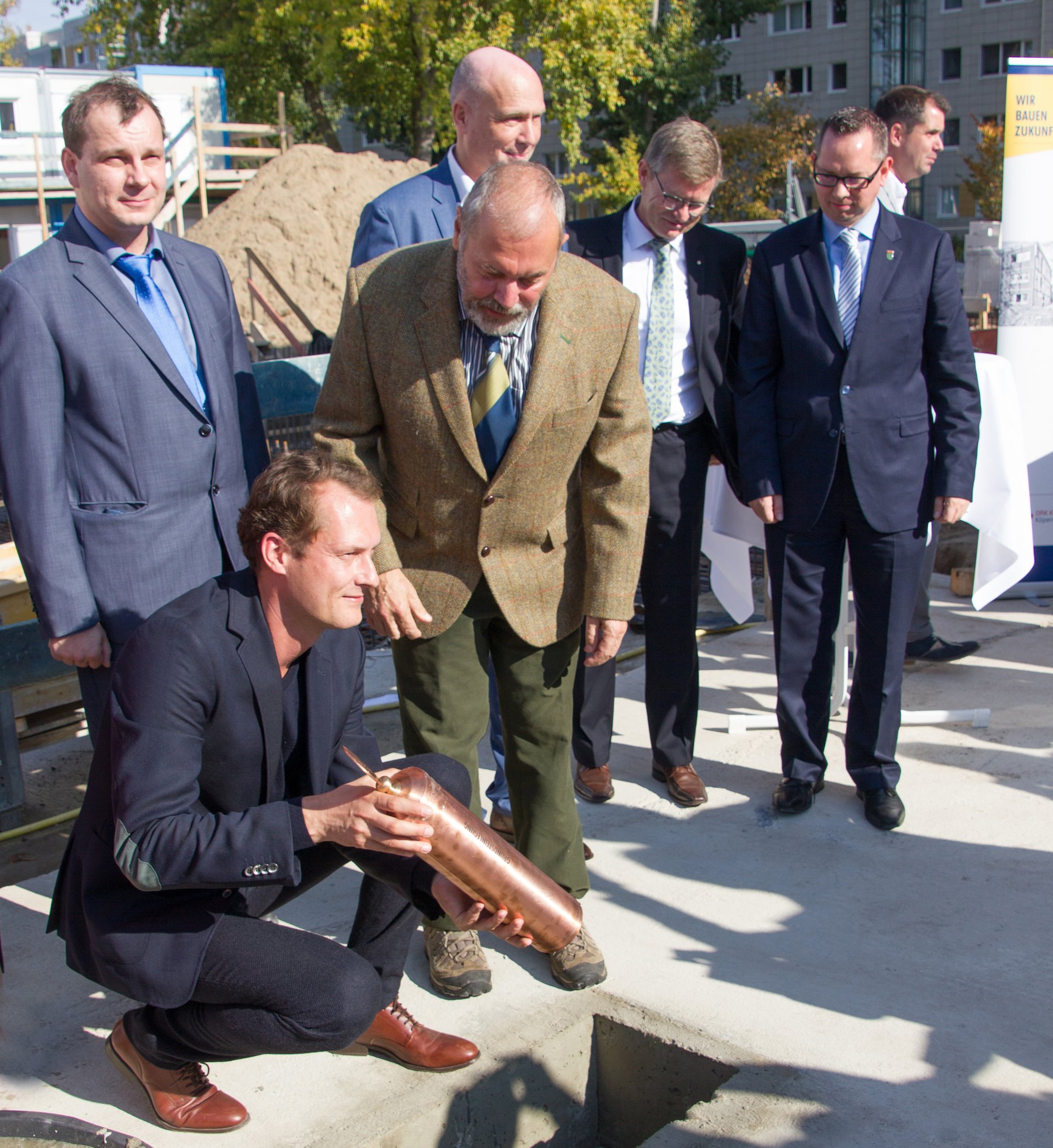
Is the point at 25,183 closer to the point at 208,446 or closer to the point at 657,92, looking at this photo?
the point at 657,92

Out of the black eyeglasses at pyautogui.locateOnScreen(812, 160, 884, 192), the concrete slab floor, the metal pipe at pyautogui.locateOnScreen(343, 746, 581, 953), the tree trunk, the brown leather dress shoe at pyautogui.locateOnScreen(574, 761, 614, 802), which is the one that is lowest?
the concrete slab floor

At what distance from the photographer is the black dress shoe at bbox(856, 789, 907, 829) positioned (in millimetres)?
3693

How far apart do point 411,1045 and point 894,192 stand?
3731mm

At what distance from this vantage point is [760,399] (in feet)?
12.2

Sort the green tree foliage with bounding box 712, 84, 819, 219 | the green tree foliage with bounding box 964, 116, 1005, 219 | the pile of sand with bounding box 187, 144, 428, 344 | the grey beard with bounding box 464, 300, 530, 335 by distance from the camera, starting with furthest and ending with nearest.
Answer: the green tree foliage with bounding box 712, 84, 819, 219 → the green tree foliage with bounding box 964, 116, 1005, 219 → the pile of sand with bounding box 187, 144, 428, 344 → the grey beard with bounding box 464, 300, 530, 335

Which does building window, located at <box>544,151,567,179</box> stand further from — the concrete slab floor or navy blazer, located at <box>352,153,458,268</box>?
the concrete slab floor

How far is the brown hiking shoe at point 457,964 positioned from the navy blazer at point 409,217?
1.80 m

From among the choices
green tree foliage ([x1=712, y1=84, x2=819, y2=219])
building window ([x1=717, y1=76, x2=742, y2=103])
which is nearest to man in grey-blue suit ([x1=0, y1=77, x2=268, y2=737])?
green tree foliage ([x1=712, y1=84, x2=819, y2=219])

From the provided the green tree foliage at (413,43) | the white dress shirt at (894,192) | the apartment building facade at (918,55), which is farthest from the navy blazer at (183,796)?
the apartment building facade at (918,55)

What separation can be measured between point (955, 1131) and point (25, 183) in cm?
2672

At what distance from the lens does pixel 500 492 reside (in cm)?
280

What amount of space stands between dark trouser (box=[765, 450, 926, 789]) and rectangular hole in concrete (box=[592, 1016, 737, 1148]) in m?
1.36

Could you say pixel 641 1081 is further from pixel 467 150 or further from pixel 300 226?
pixel 300 226

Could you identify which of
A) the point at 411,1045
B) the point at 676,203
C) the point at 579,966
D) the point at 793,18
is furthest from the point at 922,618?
the point at 793,18
